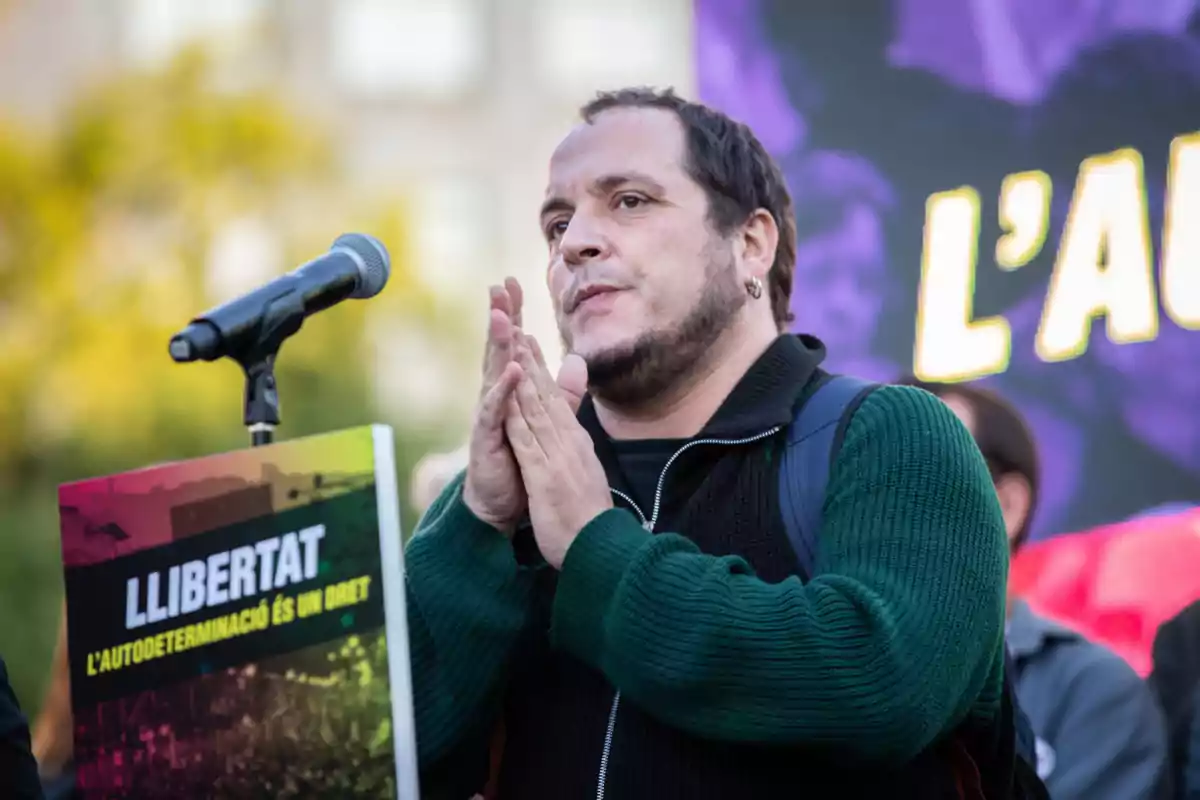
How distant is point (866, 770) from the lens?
178 cm

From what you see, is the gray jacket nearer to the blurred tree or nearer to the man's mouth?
the man's mouth

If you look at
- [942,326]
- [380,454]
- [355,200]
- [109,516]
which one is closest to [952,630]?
[380,454]

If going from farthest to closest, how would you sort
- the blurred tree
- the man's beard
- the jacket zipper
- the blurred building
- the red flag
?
the blurred building
the blurred tree
the red flag
the man's beard
the jacket zipper

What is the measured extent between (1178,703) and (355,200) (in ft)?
29.1

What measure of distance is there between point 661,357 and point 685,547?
0.40 metres

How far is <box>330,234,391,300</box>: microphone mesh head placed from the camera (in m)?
1.79

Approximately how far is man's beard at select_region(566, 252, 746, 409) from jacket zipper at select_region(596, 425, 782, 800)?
0.12m

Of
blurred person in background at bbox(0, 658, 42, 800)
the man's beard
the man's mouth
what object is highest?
the man's mouth

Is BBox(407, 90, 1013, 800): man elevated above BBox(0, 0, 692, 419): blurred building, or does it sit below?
below

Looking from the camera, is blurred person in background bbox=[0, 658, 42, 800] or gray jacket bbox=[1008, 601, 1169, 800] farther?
gray jacket bbox=[1008, 601, 1169, 800]

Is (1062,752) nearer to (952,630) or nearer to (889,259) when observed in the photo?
(889,259)

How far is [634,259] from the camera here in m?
2.10

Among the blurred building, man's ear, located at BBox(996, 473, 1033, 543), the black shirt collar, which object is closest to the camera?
the black shirt collar

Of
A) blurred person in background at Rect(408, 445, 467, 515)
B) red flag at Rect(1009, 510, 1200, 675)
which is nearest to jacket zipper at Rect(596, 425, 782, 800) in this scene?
red flag at Rect(1009, 510, 1200, 675)
